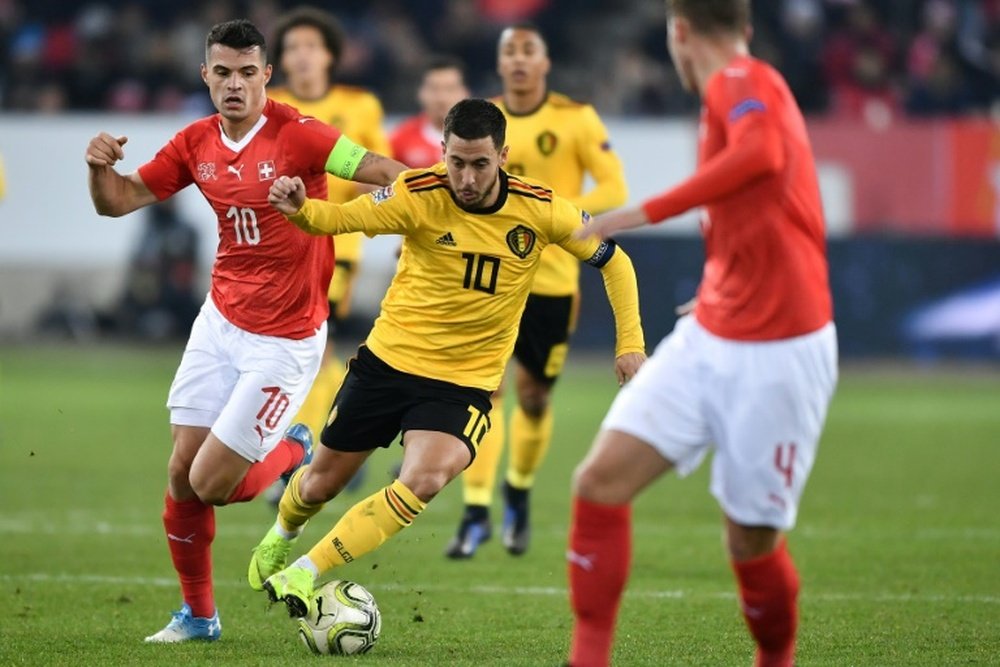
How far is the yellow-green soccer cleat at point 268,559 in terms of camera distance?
701cm

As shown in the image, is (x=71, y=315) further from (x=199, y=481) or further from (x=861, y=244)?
(x=199, y=481)

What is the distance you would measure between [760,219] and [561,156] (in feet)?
15.2

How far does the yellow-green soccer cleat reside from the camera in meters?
7.01

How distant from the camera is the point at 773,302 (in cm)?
515

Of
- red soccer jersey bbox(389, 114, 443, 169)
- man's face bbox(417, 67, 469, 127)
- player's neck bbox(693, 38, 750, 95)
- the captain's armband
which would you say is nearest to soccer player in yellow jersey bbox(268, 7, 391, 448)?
man's face bbox(417, 67, 469, 127)

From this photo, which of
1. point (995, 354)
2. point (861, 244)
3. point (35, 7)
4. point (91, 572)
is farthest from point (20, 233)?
point (91, 572)

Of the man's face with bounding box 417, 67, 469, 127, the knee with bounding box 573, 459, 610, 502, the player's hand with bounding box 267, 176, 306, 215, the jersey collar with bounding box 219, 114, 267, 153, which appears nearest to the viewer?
the knee with bounding box 573, 459, 610, 502

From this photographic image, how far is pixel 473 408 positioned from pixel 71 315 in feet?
52.8

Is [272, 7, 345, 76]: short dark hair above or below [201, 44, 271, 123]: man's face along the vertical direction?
above

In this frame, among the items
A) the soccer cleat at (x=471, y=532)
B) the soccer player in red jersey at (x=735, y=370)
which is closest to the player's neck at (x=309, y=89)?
the soccer cleat at (x=471, y=532)

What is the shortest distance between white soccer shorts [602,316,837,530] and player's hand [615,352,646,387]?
125 centimetres

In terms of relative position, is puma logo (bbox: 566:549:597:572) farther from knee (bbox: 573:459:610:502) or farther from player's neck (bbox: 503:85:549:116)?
player's neck (bbox: 503:85:549:116)

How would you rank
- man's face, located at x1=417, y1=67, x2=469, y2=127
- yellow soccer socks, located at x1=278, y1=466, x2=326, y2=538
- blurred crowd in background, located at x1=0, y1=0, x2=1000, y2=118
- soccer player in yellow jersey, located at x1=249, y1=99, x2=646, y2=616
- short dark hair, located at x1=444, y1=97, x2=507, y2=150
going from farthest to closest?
blurred crowd in background, located at x1=0, y1=0, x2=1000, y2=118
man's face, located at x1=417, y1=67, x2=469, y2=127
yellow soccer socks, located at x1=278, y1=466, x2=326, y2=538
soccer player in yellow jersey, located at x1=249, y1=99, x2=646, y2=616
short dark hair, located at x1=444, y1=97, x2=507, y2=150

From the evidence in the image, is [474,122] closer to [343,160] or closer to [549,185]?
[343,160]
